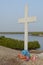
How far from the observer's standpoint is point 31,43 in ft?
48.5

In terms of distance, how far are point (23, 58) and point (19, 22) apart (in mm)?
1430

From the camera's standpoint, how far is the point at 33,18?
5.86 meters

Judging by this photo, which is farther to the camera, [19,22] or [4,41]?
[4,41]

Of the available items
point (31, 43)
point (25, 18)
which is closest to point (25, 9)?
point (25, 18)

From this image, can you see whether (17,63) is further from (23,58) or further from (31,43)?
(31,43)

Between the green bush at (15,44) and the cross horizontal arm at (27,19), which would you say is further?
the green bush at (15,44)

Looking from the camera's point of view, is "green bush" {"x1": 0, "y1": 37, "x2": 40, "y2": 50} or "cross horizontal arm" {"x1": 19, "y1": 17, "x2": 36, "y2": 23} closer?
"cross horizontal arm" {"x1": 19, "y1": 17, "x2": 36, "y2": 23}

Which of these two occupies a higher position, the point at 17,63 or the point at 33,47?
the point at 33,47

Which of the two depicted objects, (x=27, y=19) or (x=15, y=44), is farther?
(x=15, y=44)

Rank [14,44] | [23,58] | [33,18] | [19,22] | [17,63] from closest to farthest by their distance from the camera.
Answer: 1. [17,63]
2. [23,58]
3. [33,18]
4. [19,22]
5. [14,44]

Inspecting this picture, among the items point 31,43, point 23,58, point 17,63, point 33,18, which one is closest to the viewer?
point 17,63

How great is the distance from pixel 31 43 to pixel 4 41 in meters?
2.00

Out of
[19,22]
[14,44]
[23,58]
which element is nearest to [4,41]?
[14,44]

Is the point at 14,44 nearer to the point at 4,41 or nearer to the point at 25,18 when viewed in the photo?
the point at 4,41
